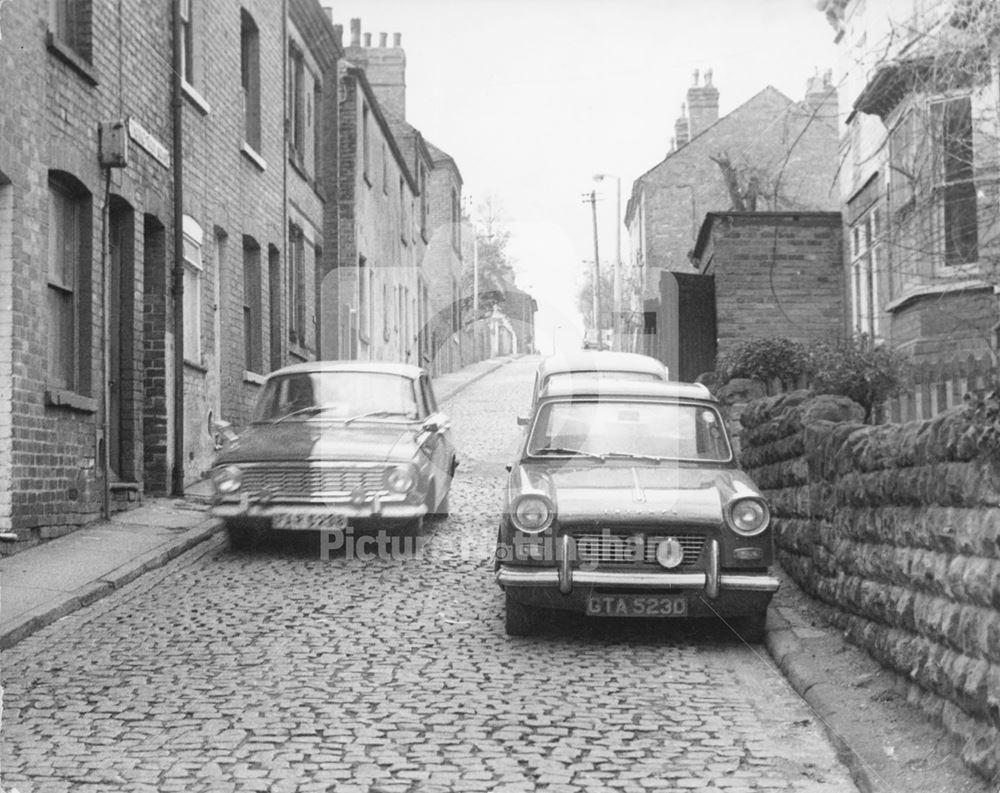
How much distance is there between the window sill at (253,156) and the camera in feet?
62.5

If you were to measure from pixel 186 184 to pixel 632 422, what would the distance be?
885 cm

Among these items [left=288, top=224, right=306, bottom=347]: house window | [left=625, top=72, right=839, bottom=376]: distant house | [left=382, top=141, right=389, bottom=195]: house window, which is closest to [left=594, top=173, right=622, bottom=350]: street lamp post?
[left=625, top=72, right=839, bottom=376]: distant house

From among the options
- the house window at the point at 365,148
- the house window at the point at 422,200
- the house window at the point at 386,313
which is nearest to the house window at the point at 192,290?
the house window at the point at 365,148

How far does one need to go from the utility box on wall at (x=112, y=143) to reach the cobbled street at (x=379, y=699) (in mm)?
4933

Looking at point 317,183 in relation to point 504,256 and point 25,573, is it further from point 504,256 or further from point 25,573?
point 504,256

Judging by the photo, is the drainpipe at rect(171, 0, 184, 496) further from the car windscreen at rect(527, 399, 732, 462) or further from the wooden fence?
the wooden fence

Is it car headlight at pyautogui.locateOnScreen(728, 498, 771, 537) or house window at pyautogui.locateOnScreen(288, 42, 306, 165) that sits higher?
house window at pyautogui.locateOnScreen(288, 42, 306, 165)

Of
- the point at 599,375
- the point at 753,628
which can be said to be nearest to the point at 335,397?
the point at 599,375

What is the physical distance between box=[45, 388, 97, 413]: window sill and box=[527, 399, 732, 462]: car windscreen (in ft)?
15.4

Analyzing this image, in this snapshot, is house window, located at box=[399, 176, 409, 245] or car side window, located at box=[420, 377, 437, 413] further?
house window, located at box=[399, 176, 409, 245]

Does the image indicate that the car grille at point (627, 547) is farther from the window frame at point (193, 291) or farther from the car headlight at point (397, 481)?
the window frame at point (193, 291)

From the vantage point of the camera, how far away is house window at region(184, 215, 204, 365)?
16.2 m

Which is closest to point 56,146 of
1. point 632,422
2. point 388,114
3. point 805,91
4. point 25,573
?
point 25,573

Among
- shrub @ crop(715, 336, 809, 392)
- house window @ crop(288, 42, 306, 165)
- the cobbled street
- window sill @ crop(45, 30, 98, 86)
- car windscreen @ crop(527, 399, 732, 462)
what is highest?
house window @ crop(288, 42, 306, 165)
